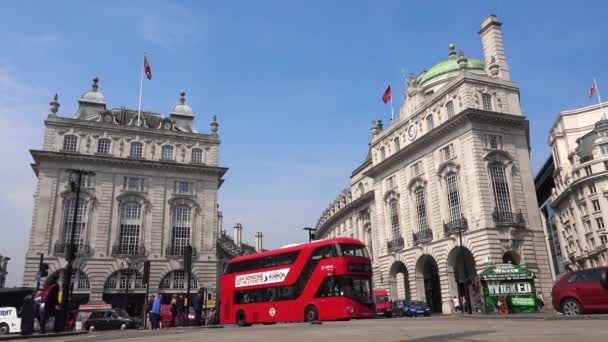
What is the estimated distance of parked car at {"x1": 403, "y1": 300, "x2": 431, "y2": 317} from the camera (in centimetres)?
3603

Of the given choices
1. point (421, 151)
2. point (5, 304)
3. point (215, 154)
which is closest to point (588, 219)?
point (421, 151)

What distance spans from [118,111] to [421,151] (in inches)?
1352

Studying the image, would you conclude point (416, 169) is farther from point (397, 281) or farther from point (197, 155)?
point (197, 155)

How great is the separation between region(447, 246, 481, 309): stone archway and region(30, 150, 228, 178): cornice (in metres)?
26.1

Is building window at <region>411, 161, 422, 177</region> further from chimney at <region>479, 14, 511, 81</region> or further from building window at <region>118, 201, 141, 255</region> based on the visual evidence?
building window at <region>118, 201, 141, 255</region>

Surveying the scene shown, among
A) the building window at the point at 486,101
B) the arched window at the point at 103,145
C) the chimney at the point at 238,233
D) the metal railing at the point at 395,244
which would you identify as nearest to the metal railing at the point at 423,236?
the metal railing at the point at 395,244

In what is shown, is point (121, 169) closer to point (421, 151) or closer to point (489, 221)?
point (421, 151)

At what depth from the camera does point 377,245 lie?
2254 inches

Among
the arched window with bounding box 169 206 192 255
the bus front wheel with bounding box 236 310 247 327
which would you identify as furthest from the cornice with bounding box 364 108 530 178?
the bus front wheel with bounding box 236 310 247 327

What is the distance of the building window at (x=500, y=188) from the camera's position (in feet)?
127

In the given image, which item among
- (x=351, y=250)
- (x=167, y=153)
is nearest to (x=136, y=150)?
(x=167, y=153)

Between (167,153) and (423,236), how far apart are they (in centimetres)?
2834

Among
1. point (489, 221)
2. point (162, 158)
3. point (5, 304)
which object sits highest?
point (162, 158)

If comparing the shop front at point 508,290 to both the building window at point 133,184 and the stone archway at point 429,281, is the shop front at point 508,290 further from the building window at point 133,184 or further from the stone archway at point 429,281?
the building window at point 133,184
